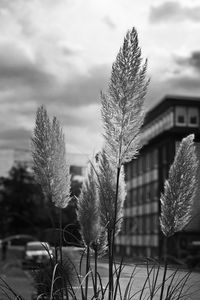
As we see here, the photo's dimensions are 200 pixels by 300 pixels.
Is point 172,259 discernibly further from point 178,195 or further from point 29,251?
point 29,251

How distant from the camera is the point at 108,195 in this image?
3.85 m

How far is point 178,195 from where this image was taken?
12.2 ft

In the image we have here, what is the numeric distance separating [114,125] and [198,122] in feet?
201

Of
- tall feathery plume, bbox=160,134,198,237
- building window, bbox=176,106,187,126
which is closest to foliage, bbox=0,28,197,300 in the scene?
tall feathery plume, bbox=160,134,198,237

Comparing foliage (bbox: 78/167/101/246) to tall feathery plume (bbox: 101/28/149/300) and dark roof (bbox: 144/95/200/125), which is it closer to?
tall feathery plume (bbox: 101/28/149/300)

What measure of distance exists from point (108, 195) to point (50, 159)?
1.34 feet

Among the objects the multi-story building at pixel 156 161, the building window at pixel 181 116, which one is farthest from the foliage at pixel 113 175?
the building window at pixel 181 116

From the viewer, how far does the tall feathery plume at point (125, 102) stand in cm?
358

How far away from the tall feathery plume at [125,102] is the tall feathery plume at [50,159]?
0.35 m

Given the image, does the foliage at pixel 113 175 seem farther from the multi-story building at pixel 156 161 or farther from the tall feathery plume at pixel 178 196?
the multi-story building at pixel 156 161

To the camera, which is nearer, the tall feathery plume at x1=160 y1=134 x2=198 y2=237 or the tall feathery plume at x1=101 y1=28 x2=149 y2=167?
the tall feathery plume at x1=101 y1=28 x2=149 y2=167

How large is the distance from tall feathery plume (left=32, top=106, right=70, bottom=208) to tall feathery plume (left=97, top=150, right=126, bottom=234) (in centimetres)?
21

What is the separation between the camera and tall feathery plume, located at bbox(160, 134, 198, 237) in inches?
147

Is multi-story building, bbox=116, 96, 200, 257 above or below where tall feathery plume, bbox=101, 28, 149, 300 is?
above
